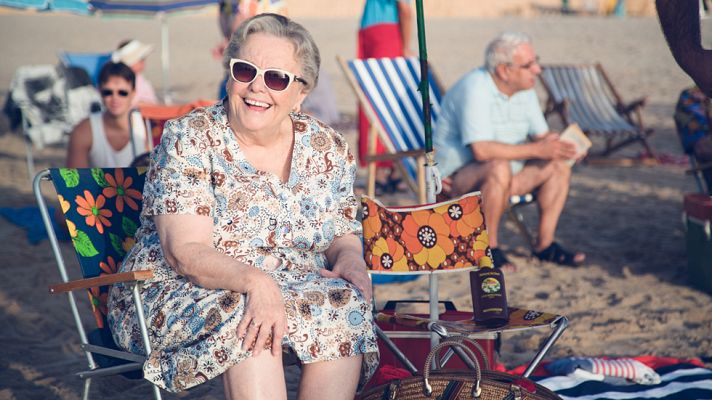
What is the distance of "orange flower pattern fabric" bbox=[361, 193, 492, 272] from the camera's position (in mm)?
3156

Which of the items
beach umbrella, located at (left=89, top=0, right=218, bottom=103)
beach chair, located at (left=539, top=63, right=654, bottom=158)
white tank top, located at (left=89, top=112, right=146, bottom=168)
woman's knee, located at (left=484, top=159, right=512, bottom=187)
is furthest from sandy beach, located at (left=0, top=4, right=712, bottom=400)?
beach umbrella, located at (left=89, top=0, right=218, bottom=103)

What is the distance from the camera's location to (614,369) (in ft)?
12.0

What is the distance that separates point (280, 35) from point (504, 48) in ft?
9.03

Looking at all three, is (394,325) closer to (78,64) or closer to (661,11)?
(661,11)

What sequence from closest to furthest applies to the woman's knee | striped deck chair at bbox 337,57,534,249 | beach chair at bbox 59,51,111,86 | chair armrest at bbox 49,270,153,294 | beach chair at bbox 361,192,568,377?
chair armrest at bbox 49,270,153,294, beach chair at bbox 361,192,568,377, the woman's knee, striped deck chair at bbox 337,57,534,249, beach chair at bbox 59,51,111,86

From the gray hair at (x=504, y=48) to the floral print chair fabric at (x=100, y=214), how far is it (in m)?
2.75

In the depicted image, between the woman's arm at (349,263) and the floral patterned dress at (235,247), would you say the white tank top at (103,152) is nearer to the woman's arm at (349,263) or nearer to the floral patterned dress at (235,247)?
the floral patterned dress at (235,247)

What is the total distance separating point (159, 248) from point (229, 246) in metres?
0.23

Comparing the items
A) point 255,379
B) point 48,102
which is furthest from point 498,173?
point 48,102

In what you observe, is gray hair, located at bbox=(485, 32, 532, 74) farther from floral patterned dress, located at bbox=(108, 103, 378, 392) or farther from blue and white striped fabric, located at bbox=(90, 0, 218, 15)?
blue and white striped fabric, located at bbox=(90, 0, 218, 15)

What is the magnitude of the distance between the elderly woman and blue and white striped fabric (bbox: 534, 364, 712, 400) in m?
1.18

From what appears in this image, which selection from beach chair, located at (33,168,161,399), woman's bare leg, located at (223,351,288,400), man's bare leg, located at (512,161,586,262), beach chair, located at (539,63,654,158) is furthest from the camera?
beach chair, located at (539,63,654,158)

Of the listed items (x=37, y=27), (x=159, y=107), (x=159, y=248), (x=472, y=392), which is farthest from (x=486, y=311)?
(x=37, y=27)

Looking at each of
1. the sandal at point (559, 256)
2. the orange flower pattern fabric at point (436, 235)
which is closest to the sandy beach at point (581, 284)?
the sandal at point (559, 256)
